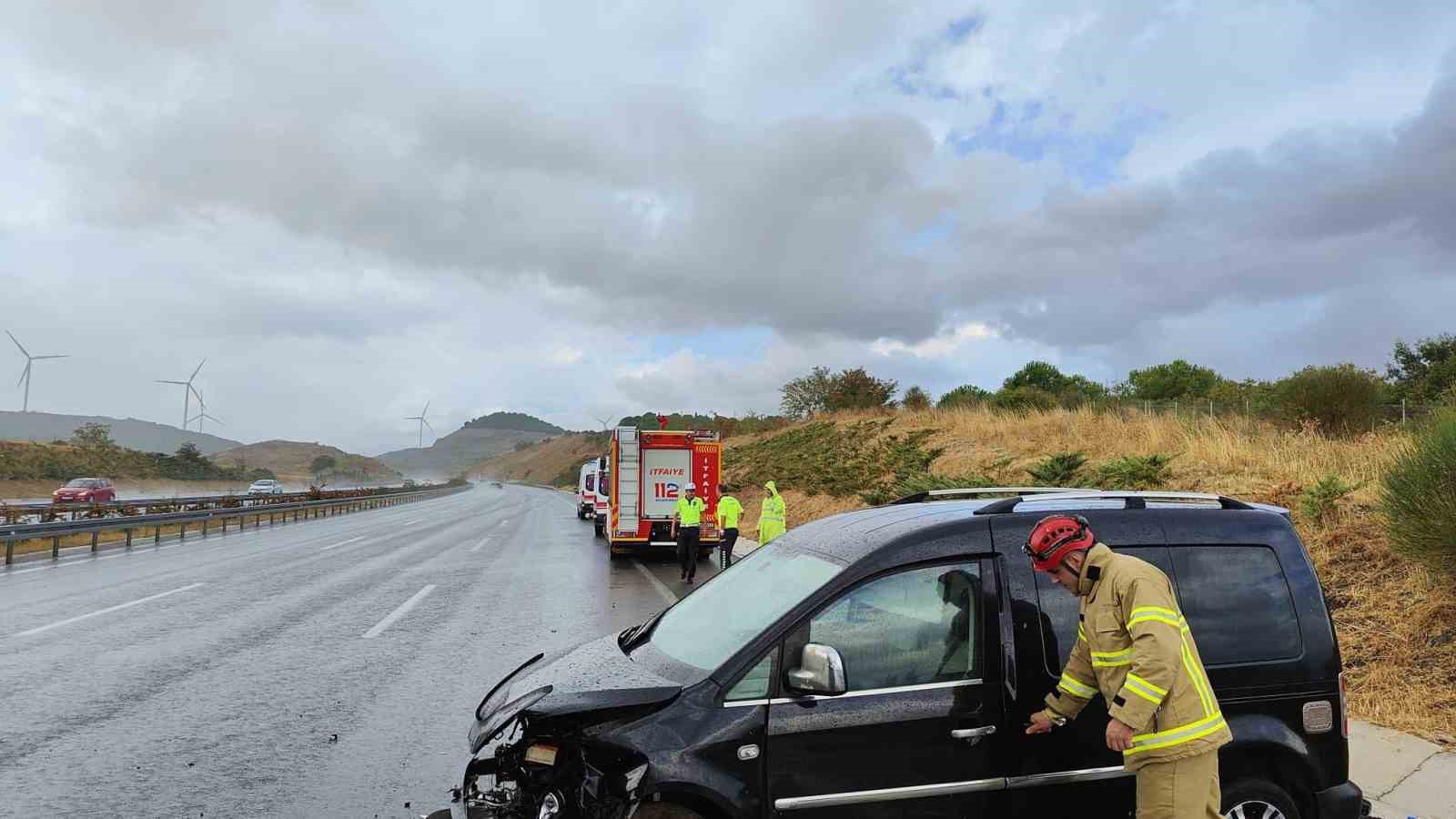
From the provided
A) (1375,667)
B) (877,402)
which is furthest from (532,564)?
(877,402)

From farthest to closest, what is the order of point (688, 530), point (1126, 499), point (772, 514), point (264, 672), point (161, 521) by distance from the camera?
point (161, 521) < point (688, 530) < point (772, 514) < point (264, 672) < point (1126, 499)

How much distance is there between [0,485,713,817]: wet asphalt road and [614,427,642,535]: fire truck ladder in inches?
76.9

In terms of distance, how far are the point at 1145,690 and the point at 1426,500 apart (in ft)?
22.4

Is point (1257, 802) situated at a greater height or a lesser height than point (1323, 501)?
lesser

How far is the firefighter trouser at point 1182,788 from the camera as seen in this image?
10.2 ft

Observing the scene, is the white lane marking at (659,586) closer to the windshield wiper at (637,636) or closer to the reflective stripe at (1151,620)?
the windshield wiper at (637,636)

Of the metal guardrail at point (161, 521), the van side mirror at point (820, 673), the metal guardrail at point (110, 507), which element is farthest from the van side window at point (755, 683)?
the metal guardrail at point (110, 507)

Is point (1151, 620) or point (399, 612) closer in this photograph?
point (1151, 620)

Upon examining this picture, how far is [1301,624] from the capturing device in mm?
3855

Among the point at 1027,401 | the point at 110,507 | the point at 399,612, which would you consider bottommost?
the point at 399,612

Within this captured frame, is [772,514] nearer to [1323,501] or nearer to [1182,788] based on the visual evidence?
[1323,501]

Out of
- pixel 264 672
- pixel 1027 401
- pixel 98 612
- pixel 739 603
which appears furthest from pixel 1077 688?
pixel 1027 401

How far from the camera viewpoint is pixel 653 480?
19.6 meters

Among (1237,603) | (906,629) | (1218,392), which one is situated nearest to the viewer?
(906,629)
